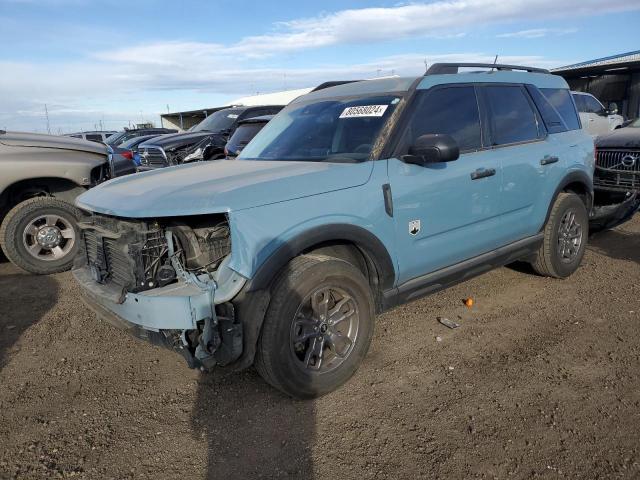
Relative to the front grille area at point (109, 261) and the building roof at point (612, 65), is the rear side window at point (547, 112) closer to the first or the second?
the front grille area at point (109, 261)

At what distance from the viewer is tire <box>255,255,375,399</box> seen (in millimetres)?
2949

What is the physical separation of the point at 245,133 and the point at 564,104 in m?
6.46

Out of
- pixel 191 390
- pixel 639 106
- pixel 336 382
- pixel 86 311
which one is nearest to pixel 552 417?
pixel 336 382

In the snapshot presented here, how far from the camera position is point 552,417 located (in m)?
2.93

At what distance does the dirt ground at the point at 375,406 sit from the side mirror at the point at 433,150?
1407 millimetres

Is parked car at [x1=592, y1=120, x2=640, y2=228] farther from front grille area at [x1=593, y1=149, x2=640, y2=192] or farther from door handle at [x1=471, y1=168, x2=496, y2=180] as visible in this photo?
door handle at [x1=471, y1=168, x2=496, y2=180]

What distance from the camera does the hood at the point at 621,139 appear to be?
6.98 meters

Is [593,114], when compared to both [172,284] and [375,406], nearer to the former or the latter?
[375,406]

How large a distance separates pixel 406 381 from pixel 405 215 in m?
1.10

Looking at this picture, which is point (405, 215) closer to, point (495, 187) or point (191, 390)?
point (495, 187)

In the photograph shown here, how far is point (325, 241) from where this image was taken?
3.17 metres

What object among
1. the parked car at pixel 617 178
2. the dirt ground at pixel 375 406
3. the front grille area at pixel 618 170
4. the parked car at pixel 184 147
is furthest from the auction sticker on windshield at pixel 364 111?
the parked car at pixel 184 147

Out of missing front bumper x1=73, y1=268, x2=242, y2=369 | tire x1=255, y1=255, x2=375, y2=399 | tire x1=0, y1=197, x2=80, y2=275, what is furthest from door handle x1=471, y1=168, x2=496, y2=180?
tire x1=0, y1=197, x2=80, y2=275

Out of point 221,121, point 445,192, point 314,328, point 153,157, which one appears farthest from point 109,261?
point 221,121
